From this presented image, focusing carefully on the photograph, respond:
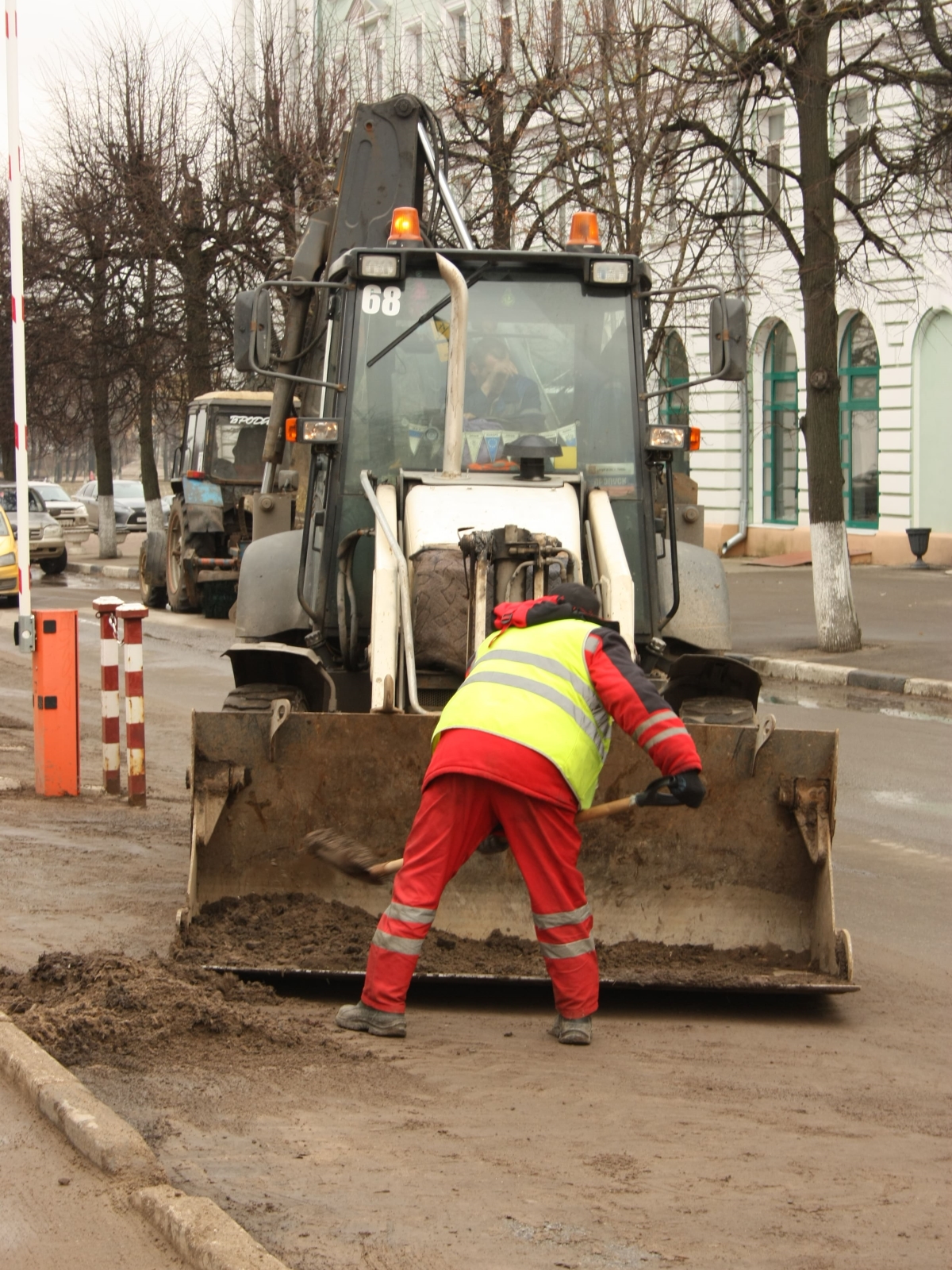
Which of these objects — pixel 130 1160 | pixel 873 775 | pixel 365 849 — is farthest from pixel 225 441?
pixel 130 1160

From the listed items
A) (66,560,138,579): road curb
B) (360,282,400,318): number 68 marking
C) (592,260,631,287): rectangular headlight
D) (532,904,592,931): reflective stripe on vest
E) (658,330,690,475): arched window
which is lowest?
(532,904,592,931): reflective stripe on vest

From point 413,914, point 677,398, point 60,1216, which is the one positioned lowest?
point 60,1216

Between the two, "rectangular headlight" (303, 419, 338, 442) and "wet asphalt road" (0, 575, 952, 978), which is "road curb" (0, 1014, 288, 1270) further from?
"wet asphalt road" (0, 575, 952, 978)

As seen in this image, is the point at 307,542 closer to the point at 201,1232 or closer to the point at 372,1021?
the point at 372,1021

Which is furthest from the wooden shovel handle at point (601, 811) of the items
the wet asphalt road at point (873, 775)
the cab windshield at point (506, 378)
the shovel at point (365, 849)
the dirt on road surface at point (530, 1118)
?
the cab windshield at point (506, 378)

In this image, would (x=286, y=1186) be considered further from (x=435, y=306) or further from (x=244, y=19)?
(x=244, y=19)

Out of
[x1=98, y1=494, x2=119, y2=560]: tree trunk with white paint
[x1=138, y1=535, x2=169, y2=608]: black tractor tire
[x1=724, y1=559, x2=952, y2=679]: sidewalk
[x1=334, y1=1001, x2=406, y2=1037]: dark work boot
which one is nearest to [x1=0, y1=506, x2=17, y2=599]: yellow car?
[x1=138, y1=535, x2=169, y2=608]: black tractor tire

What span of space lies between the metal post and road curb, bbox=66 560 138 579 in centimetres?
1939

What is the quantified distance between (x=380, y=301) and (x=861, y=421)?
20580mm

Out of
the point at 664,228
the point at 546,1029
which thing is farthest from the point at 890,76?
the point at 546,1029

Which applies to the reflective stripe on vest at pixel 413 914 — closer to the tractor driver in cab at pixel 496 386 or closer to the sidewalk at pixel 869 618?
the tractor driver in cab at pixel 496 386

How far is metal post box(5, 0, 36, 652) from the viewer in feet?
29.2

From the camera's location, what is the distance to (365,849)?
224 inches

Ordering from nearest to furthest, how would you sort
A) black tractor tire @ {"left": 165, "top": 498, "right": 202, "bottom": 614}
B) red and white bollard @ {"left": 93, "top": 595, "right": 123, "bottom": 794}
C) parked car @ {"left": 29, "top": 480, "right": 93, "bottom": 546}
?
red and white bollard @ {"left": 93, "top": 595, "right": 123, "bottom": 794} < black tractor tire @ {"left": 165, "top": 498, "right": 202, "bottom": 614} < parked car @ {"left": 29, "top": 480, "right": 93, "bottom": 546}
